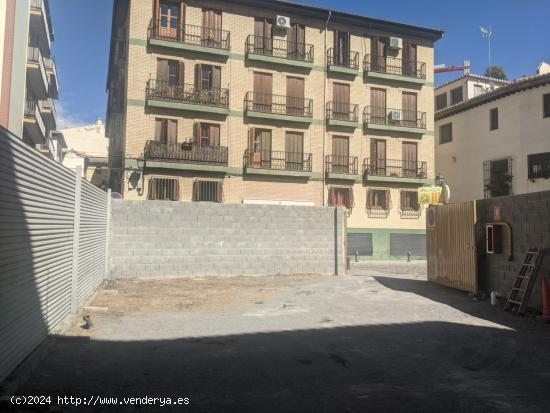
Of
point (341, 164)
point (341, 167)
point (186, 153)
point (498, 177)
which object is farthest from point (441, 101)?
point (186, 153)

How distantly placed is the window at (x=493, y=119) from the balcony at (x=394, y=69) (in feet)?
16.3

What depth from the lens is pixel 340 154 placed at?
28.7 m

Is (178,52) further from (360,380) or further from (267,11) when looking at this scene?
(360,380)

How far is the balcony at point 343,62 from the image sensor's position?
28.3 m

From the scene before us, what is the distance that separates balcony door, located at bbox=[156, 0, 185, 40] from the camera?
82.1 feet

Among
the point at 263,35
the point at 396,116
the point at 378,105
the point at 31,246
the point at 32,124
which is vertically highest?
the point at 263,35

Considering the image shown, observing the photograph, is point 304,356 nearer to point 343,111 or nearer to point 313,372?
point 313,372

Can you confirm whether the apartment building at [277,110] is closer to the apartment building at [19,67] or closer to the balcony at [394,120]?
the balcony at [394,120]

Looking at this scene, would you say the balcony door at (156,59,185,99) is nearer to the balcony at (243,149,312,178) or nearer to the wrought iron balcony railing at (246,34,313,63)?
the wrought iron balcony railing at (246,34,313,63)

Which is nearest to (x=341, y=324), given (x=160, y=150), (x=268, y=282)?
(x=268, y=282)

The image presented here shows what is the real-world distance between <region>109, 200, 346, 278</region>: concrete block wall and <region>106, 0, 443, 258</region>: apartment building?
9.43 meters

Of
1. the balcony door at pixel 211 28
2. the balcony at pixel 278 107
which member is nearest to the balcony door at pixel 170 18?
the balcony door at pixel 211 28

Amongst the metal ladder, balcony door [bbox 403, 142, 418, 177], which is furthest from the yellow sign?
the metal ladder

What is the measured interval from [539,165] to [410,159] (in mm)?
7760
